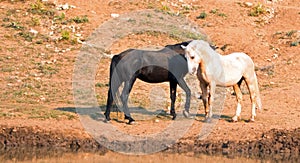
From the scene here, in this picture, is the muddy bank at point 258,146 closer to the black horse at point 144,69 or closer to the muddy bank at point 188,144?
the muddy bank at point 188,144

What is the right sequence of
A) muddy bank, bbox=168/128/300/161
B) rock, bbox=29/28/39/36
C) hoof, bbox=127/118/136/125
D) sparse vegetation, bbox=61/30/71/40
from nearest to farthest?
1. muddy bank, bbox=168/128/300/161
2. hoof, bbox=127/118/136/125
3. sparse vegetation, bbox=61/30/71/40
4. rock, bbox=29/28/39/36

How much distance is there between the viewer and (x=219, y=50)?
25.9 meters

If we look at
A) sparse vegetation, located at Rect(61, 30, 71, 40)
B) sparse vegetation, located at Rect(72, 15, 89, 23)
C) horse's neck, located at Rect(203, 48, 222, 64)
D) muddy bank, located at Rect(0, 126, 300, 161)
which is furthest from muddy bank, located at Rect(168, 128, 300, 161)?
sparse vegetation, located at Rect(72, 15, 89, 23)

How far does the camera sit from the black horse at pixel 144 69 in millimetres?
15914

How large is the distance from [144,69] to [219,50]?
10143 mm

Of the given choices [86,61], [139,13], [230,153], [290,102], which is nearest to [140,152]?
[230,153]

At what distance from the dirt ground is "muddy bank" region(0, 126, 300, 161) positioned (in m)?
0.02

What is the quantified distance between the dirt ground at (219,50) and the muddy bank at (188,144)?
0.9 inches

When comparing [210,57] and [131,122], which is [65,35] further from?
[210,57]

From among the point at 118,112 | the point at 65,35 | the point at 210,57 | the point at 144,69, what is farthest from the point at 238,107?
the point at 65,35

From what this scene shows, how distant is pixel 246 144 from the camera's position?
48.8 ft

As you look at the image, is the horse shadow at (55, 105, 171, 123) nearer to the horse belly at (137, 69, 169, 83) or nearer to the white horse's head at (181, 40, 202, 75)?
the horse belly at (137, 69, 169, 83)

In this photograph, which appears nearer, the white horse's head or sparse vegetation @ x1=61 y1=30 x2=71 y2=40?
the white horse's head

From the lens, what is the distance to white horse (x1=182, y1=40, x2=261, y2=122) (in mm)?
14997
